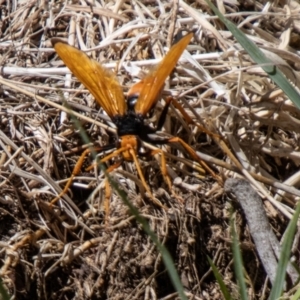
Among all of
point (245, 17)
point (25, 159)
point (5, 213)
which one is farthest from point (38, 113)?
point (245, 17)

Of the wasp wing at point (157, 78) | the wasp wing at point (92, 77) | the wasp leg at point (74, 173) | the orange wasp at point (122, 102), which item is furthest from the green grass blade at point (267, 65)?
the wasp leg at point (74, 173)

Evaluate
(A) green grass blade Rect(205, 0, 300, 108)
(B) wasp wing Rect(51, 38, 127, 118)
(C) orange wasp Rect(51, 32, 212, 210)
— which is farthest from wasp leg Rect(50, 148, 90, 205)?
(A) green grass blade Rect(205, 0, 300, 108)

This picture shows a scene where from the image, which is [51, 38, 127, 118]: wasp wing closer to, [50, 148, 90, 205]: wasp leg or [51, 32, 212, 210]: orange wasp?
[51, 32, 212, 210]: orange wasp

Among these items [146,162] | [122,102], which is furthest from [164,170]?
[122,102]

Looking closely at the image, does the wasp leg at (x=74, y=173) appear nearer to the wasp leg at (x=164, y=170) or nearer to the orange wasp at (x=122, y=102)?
the orange wasp at (x=122, y=102)

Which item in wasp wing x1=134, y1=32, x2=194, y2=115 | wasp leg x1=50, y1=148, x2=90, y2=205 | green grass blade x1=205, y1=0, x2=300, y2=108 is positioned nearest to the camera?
green grass blade x1=205, y1=0, x2=300, y2=108

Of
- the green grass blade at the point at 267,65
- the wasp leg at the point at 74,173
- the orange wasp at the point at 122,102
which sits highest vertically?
the green grass blade at the point at 267,65
